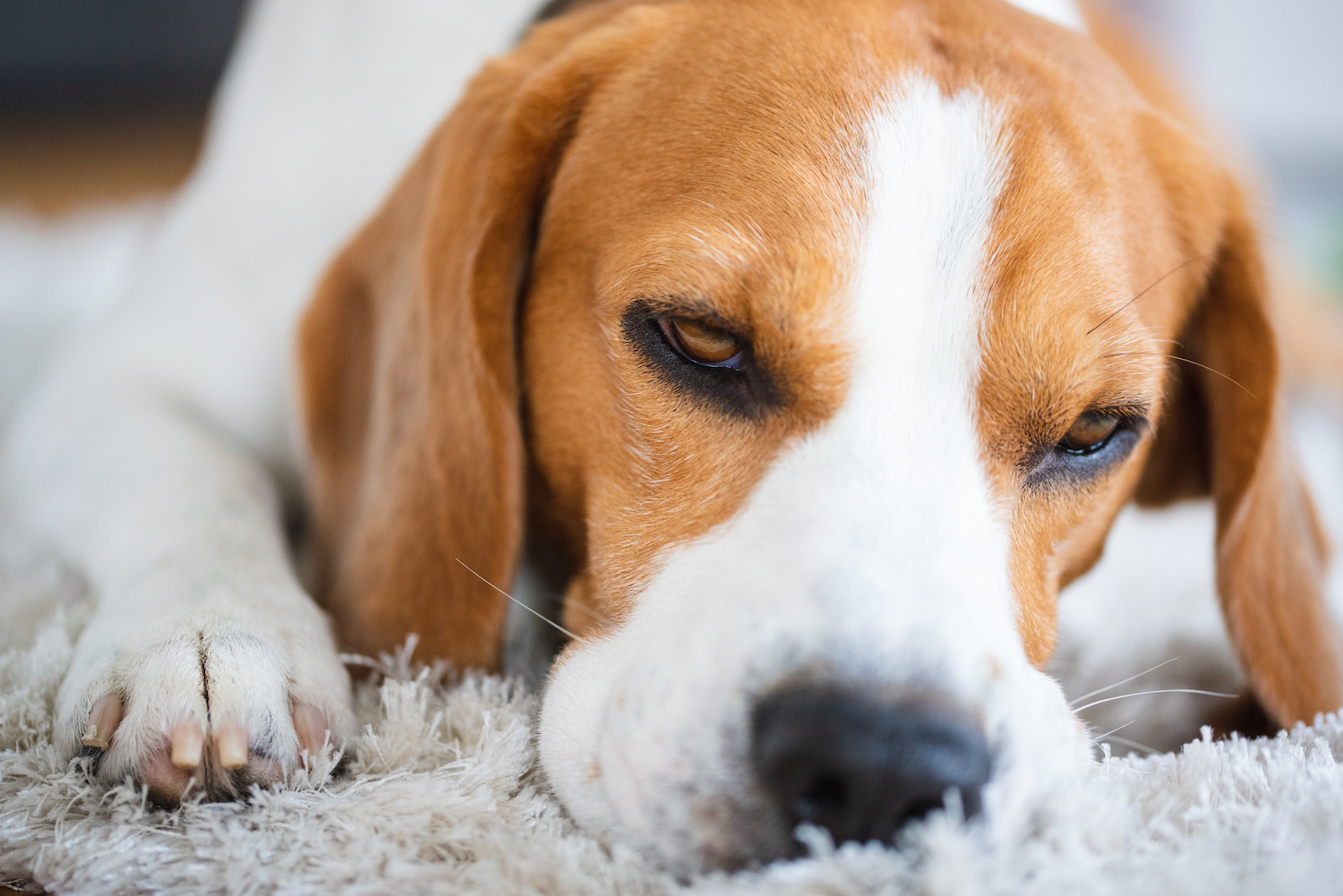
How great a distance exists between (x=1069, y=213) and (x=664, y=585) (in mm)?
707

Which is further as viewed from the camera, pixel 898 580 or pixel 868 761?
pixel 898 580

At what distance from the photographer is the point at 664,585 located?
1.31 metres

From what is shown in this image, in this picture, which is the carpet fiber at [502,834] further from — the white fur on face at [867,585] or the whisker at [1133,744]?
the whisker at [1133,744]

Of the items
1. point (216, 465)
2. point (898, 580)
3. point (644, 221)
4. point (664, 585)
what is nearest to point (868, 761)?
point (898, 580)

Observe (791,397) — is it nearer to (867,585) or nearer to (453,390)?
(867,585)

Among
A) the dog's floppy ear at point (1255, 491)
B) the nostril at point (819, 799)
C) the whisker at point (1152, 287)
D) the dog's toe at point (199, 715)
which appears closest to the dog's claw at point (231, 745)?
the dog's toe at point (199, 715)

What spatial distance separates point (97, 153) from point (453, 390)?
4780 mm

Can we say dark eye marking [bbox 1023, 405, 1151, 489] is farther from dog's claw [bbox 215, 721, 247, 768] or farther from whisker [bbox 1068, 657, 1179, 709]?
dog's claw [bbox 215, 721, 247, 768]

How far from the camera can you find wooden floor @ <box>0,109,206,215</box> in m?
4.71

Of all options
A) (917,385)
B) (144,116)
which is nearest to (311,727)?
(917,385)

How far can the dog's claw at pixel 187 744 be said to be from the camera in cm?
113

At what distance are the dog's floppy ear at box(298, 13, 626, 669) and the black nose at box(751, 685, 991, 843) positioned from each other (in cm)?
55

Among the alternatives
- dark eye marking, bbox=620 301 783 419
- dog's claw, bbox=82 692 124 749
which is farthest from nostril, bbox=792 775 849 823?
dog's claw, bbox=82 692 124 749

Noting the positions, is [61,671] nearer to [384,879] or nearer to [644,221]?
[384,879]
